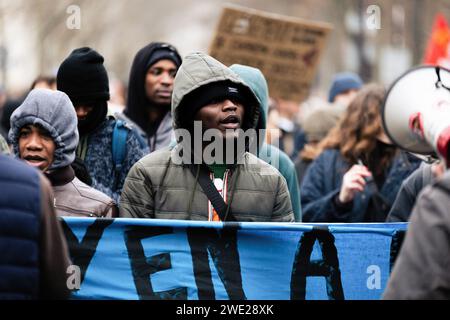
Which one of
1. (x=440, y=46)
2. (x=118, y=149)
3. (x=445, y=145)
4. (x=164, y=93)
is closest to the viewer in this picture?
(x=445, y=145)

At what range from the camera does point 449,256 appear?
10.2 feet

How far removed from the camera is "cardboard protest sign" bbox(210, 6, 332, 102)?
10.4 m

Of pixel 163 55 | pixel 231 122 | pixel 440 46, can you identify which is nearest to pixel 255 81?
pixel 163 55

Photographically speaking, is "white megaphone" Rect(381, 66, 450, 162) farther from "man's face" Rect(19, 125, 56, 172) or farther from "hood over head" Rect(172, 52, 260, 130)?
"man's face" Rect(19, 125, 56, 172)

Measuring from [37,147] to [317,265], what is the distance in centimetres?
132

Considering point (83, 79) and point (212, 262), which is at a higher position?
point (83, 79)

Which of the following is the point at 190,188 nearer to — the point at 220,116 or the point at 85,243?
the point at 220,116

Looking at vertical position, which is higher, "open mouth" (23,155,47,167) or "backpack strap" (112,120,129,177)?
"open mouth" (23,155,47,167)

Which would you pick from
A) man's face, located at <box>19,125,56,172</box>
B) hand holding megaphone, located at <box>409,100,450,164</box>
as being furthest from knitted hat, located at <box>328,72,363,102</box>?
hand holding megaphone, located at <box>409,100,450,164</box>

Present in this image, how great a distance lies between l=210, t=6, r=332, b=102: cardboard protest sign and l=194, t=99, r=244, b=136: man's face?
490 centimetres

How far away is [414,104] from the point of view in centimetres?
425

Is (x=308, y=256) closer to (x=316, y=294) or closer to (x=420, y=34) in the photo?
(x=316, y=294)
